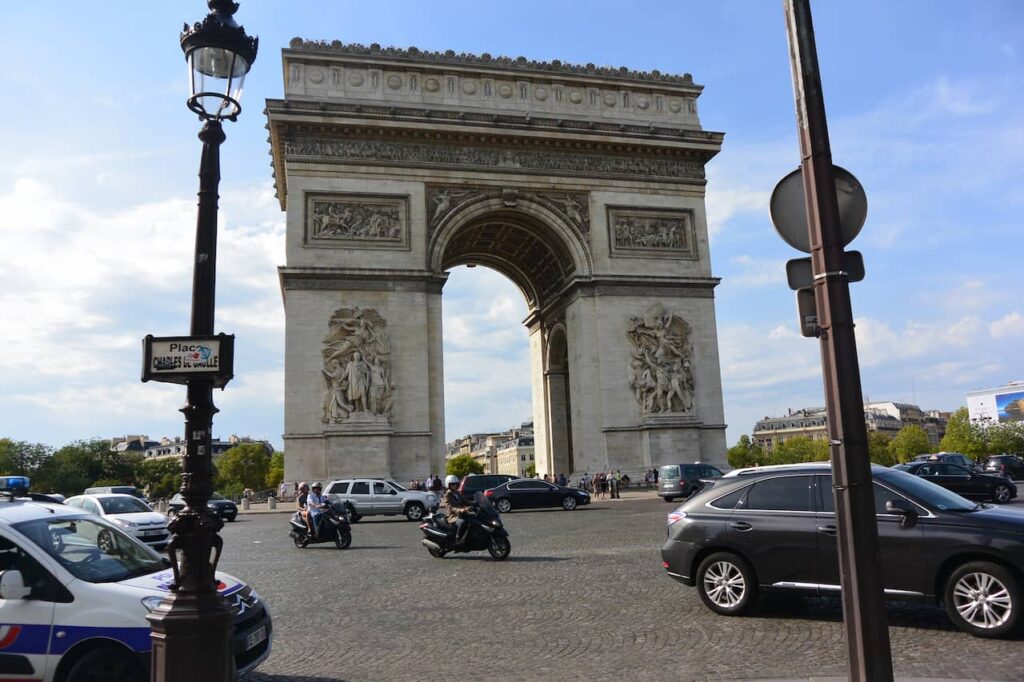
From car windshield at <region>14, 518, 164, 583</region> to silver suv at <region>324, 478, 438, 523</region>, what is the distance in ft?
56.9

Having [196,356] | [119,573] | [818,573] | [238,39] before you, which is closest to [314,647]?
[119,573]

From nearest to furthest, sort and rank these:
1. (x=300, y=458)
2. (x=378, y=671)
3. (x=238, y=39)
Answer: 1. (x=238, y=39)
2. (x=378, y=671)
3. (x=300, y=458)

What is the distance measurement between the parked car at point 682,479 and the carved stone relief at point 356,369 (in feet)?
32.1

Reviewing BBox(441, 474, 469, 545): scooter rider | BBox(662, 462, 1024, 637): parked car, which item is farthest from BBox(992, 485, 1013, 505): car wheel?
BBox(662, 462, 1024, 637): parked car

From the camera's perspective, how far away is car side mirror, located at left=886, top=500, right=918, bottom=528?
6734mm

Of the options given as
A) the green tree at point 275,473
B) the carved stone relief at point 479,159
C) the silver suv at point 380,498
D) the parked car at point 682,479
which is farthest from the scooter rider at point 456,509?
the green tree at point 275,473

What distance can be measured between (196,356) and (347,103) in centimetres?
2727

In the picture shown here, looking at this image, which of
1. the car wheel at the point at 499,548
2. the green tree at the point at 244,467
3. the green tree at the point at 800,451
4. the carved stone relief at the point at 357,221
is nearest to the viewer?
the car wheel at the point at 499,548

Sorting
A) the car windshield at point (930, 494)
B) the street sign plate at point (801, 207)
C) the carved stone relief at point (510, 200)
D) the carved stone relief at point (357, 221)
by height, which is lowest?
the car windshield at point (930, 494)

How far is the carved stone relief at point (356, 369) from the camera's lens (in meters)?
28.0

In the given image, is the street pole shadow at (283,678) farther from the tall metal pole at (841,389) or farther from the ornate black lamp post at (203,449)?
the tall metal pole at (841,389)

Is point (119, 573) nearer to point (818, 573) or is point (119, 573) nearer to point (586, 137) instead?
point (818, 573)

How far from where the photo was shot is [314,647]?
6.82 m

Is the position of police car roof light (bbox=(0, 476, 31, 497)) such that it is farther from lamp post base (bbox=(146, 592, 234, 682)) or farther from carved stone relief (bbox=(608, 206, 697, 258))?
carved stone relief (bbox=(608, 206, 697, 258))
